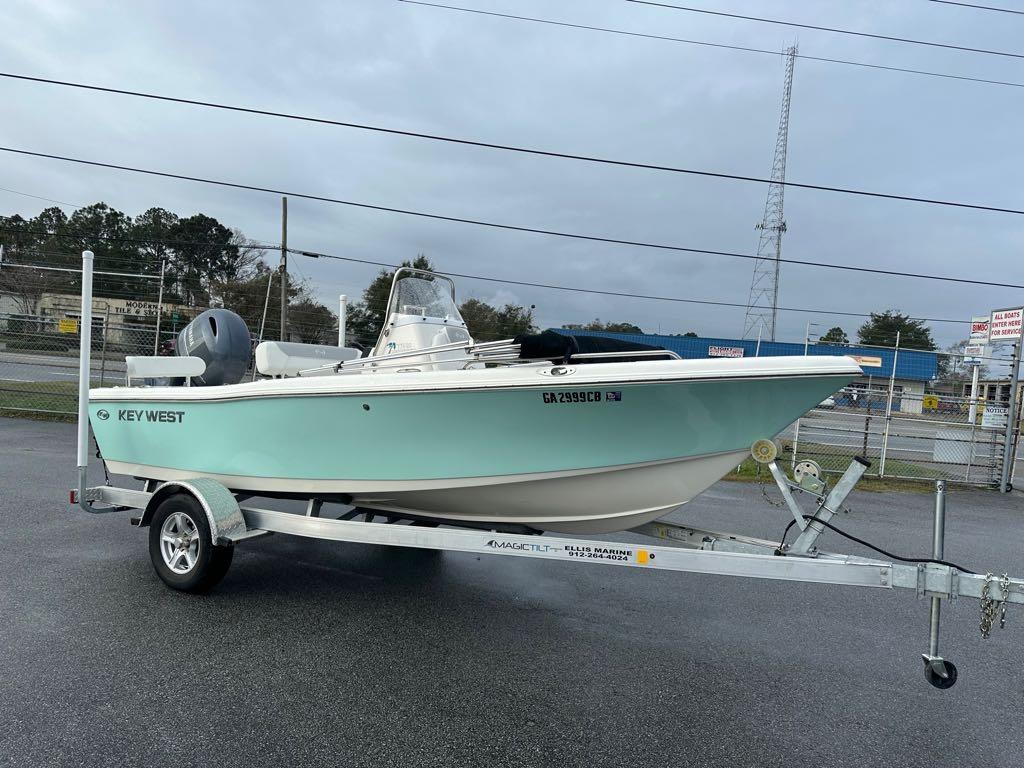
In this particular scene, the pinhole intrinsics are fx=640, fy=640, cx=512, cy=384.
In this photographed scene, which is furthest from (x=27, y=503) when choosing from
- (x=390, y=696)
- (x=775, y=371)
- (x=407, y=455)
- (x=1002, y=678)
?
(x=1002, y=678)

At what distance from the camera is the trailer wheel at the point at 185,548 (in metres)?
4.03

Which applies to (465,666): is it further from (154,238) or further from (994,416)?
(154,238)

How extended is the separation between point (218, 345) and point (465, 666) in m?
3.29

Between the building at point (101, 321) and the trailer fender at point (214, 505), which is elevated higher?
the building at point (101, 321)

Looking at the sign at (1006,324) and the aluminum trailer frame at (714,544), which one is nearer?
the aluminum trailer frame at (714,544)

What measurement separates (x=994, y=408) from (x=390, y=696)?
12408 mm

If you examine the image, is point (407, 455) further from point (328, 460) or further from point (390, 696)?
point (390, 696)

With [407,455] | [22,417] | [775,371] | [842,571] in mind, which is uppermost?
[775,371]

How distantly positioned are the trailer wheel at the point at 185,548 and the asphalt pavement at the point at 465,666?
147 millimetres

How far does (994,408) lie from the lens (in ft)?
37.3

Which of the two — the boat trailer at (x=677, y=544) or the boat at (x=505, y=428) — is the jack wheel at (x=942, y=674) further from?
the boat at (x=505, y=428)

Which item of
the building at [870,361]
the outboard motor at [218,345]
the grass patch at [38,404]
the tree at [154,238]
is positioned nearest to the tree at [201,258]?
the tree at [154,238]

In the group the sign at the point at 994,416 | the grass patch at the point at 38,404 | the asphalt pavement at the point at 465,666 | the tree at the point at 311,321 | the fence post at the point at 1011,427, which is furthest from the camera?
the tree at the point at 311,321

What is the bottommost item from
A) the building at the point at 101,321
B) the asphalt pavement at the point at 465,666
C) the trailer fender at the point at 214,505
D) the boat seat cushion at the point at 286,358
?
the asphalt pavement at the point at 465,666
